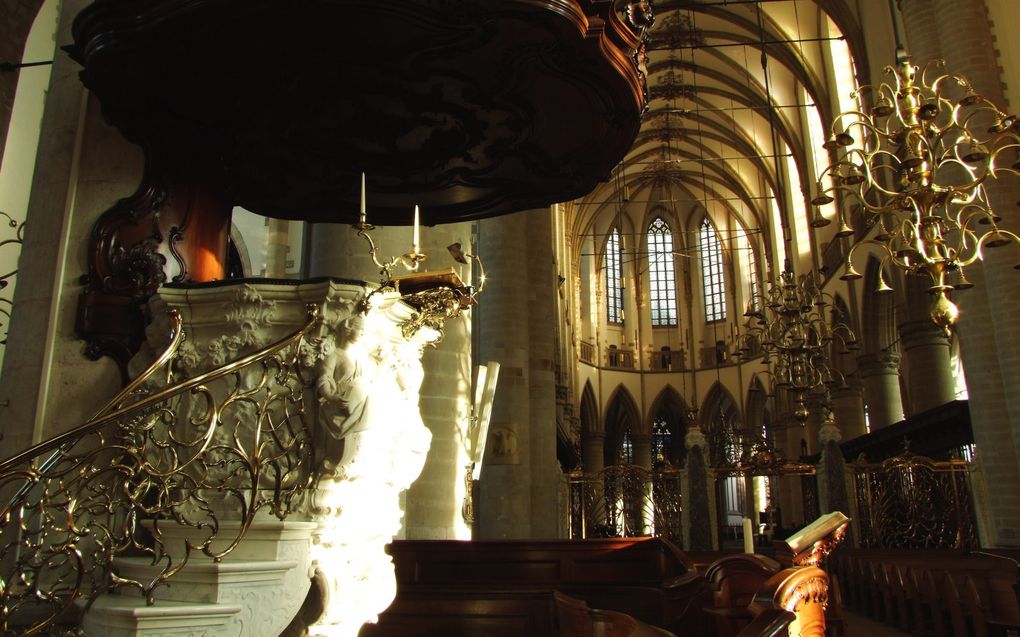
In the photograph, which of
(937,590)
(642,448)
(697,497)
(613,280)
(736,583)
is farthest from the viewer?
(613,280)

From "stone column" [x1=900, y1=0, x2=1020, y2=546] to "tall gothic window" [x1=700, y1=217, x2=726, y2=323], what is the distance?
24455 millimetres

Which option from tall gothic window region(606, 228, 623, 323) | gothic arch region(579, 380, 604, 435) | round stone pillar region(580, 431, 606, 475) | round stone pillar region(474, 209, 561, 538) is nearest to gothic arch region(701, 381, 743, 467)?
round stone pillar region(580, 431, 606, 475)

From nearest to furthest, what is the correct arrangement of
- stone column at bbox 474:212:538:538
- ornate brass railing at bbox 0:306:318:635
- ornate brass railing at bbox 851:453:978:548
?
ornate brass railing at bbox 0:306:318:635 < stone column at bbox 474:212:538:538 < ornate brass railing at bbox 851:453:978:548

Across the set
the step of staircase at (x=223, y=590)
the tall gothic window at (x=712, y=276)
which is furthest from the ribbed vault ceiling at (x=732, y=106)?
the step of staircase at (x=223, y=590)

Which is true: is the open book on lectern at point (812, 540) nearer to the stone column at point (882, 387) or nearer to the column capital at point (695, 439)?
the column capital at point (695, 439)

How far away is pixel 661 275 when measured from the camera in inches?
1431

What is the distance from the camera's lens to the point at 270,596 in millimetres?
3174

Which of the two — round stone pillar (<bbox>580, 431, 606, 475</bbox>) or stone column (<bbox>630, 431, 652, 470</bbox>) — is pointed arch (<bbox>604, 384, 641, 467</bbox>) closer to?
stone column (<bbox>630, 431, 652, 470</bbox>)

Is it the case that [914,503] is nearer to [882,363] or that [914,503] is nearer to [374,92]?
[882,363]

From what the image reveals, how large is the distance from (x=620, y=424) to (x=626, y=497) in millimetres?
23184

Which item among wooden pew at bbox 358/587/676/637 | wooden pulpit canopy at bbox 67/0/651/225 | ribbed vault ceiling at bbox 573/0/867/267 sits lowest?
wooden pew at bbox 358/587/676/637

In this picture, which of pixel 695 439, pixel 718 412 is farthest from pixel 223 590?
pixel 718 412

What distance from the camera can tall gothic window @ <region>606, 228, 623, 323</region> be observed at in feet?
117

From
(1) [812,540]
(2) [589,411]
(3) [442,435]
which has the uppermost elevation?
(2) [589,411]
